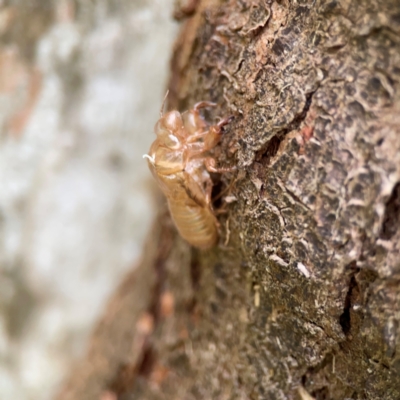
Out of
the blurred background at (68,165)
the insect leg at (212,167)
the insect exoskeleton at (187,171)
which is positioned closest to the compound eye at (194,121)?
the insect exoskeleton at (187,171)

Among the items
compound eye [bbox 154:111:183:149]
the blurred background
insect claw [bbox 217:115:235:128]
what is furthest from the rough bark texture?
the blurred background

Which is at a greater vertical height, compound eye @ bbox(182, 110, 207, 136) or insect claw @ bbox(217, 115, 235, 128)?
insect claw @ bbox(217, 115, 235, 128)

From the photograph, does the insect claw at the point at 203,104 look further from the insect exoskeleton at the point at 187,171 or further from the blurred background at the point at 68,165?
the blurred background at the point at 68,165

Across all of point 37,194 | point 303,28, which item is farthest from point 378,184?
point 37,194

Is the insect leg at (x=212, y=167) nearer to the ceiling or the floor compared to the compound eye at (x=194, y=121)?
nearer to the floor

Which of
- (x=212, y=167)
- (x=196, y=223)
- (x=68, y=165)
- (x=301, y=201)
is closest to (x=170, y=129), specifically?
(x=212, y=167)

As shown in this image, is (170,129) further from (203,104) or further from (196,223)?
(196,223)

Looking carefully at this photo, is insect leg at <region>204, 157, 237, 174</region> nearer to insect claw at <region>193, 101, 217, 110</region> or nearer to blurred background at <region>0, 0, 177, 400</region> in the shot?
insect claw at <region>193, 101, 217, 110</region>
